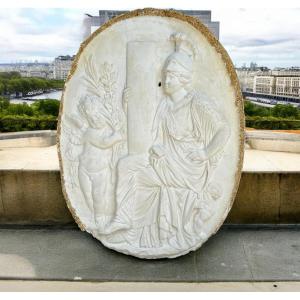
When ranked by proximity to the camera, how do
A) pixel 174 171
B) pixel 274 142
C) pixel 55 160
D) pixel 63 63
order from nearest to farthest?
pixel 174 171, pixel 55 160, pixel 274 142, pixel 63 63

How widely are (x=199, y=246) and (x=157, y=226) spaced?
0.44 meters

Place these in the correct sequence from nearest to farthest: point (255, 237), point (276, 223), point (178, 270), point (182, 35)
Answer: point (182, 35) < point (178, 270) < point (255, 237) < point (276, 223)

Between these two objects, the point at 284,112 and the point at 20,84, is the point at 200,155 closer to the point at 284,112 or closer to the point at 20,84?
the point at 284,112

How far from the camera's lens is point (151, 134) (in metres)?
3.28

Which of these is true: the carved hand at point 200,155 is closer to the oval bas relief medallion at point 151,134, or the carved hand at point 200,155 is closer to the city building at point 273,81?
the oval bas relief medallion at point 151,134

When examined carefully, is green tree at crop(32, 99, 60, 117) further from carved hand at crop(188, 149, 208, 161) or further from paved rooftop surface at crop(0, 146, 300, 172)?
carved hand at crop(188, 149, 208, 161)

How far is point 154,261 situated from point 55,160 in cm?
212

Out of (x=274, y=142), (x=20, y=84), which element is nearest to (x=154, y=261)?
(x=274, y=142)

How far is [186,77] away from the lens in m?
3.10

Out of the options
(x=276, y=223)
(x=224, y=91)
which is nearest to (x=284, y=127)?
(x=276, y=223)

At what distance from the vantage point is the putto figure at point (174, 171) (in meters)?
3.14

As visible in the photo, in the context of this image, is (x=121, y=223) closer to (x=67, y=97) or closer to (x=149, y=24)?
(x=67, y=97)

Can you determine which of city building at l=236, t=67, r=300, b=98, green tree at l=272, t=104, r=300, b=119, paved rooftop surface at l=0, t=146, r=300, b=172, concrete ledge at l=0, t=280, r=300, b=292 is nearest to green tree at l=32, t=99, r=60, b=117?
paved rooftop surface at l=0, t=146, r=300, b=172

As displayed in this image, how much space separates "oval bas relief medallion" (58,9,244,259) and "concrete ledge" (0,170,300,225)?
0.79 meters
